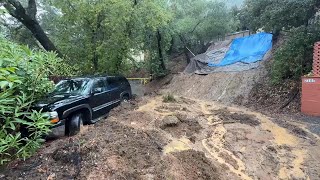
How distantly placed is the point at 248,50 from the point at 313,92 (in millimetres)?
8238

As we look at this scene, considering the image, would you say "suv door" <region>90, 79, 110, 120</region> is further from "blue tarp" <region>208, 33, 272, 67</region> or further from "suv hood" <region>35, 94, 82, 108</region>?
"blue tarp" <region>208, 33, 272, 67</region>

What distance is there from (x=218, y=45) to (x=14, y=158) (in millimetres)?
17212

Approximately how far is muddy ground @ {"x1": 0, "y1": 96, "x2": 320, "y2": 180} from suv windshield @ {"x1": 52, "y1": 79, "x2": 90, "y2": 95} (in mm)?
1195

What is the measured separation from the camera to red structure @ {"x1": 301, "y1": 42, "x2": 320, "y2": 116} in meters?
8.56

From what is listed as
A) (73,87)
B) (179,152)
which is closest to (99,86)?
(73,87)

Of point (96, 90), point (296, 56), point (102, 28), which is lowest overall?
point (96, 90)

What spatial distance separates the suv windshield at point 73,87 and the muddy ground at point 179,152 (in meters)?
1.19

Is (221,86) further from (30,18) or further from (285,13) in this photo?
(30,18)

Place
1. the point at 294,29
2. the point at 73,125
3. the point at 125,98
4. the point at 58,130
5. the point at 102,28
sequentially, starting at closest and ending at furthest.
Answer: the point at 58,130 → the point at 73,125 → the point at 125,98 → the point at 294,29 → the point at 102,28

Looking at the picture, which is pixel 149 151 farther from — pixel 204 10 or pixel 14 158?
pixel 204 10

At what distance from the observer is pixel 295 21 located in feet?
35.0

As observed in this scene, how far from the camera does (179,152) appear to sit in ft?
16.6

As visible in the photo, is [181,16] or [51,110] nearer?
[51,110]

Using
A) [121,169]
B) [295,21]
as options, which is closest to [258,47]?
[295,21]
